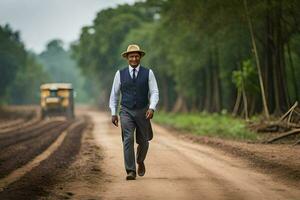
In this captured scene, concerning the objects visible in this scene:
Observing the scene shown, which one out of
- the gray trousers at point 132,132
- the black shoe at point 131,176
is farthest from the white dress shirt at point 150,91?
the black shoe at point 131,176

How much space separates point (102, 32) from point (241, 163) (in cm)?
6130

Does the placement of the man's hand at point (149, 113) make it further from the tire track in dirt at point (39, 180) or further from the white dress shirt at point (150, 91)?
the tire track in dirt at point (39, 180)

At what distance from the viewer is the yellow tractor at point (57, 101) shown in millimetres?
48531

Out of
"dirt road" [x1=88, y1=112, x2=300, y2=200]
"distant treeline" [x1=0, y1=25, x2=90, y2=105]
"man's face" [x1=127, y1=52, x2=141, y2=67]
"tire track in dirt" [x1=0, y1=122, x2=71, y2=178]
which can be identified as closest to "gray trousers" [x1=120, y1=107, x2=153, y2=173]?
"dirt road" [x1=88, y1=112, x2=300, y2=200]

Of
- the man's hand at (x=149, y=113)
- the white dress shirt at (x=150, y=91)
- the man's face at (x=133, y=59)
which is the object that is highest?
the man's face at (x=133, y=59)

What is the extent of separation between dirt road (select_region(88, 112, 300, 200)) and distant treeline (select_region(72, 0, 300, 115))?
1266 cm

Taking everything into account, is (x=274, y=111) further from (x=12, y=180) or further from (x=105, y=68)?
(x=105, y=68)

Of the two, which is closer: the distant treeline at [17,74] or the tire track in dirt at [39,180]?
the tire track in dirt at [39,180]

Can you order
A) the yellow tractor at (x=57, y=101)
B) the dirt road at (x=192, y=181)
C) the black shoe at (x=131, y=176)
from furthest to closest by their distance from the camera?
the yellow tractor at (x=57, y=101)
the black shoe at (x=131, y=176)
the dirt road at (x=192, y=181)

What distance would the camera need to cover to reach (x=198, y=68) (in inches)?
1781

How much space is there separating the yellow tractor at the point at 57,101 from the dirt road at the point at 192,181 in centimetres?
3359

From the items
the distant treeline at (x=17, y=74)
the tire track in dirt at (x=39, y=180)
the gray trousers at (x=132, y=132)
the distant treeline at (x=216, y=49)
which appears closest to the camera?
the tire track in dirt at (x=39, y=180)

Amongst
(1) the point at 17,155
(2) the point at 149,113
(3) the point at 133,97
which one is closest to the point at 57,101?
(1) the point at 17,155

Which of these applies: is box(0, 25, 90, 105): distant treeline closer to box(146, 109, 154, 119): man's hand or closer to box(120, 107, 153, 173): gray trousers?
box(120, 107, 153, 173): gray trousers
